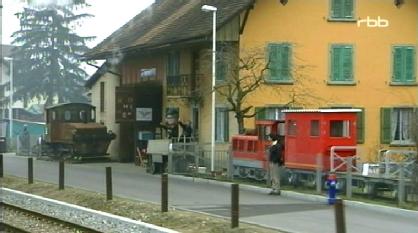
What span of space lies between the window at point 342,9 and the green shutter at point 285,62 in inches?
89.2

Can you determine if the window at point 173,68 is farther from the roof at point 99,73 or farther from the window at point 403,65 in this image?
the window at point 403,65

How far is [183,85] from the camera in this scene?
31203 millimetres

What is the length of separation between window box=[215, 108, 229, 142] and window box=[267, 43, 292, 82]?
90.9 inches

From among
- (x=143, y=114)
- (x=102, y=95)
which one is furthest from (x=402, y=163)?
(x=102, y=95)

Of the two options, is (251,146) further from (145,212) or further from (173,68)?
(173,68)

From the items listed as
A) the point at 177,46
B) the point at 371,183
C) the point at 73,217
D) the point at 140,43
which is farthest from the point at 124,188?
the point at 140,43

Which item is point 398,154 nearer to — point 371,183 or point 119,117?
point 371,183

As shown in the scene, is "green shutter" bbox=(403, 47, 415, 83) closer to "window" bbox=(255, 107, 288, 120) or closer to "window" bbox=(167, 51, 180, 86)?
"window" bbox=(255, 107, 288, 120)

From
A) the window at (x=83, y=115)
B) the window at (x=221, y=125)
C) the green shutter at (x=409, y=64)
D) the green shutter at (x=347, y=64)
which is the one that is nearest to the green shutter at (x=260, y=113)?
the window at (x=221, y=125)

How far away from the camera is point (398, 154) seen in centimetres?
1947

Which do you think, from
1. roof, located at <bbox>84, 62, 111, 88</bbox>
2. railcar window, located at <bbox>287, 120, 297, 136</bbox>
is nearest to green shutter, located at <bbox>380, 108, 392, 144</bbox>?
railcar window, located at <bbox>287, 120, 297, 136</bbox>

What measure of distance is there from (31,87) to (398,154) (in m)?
50.9

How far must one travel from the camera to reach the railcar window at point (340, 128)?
21.3 metres

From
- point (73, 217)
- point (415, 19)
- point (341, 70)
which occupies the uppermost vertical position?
point (415, 19)
